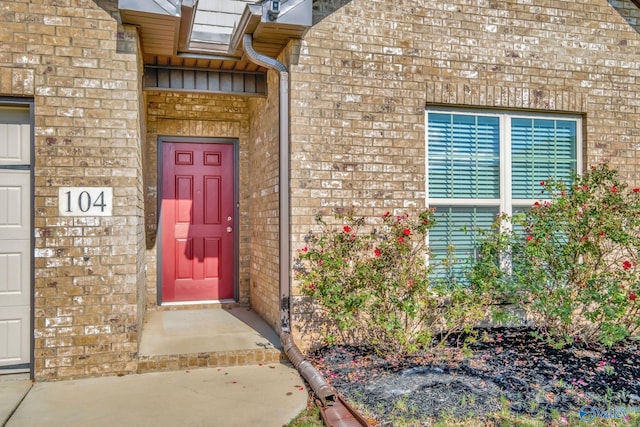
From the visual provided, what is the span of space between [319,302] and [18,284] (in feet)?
8.50

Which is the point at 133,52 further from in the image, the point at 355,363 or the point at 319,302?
the point at 355,363

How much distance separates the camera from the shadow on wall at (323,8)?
4916 millimetres

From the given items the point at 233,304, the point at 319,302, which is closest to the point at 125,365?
the point at 319,302

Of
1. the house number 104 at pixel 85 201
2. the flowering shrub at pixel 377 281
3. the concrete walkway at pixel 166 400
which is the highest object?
the house number 104 at pixel 85 201

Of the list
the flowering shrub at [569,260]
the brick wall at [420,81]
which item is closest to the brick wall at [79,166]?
the brick wall at [420,81]

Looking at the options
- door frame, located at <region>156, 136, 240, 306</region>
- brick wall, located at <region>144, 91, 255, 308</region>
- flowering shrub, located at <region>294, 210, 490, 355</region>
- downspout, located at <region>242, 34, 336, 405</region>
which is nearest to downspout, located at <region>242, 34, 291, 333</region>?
downspout, located at <region>242, 34, 336, 405</region>

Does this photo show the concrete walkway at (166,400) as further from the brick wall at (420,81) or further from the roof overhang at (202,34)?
the roof overhang at (202,34)

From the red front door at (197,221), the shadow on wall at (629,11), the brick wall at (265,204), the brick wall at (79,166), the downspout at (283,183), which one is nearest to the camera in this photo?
the brick wall at (79,166)

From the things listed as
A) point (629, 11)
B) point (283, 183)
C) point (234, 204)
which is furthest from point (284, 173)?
point (629, 11)

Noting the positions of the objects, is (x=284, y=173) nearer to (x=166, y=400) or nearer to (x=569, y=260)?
(x=166, y=400)

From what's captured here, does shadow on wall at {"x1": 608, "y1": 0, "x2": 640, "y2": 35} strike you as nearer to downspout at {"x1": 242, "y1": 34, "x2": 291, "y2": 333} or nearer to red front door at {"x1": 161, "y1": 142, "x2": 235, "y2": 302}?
downspout at {"x1": 242, "y1": 34, "x2": 291, "y2": 333}

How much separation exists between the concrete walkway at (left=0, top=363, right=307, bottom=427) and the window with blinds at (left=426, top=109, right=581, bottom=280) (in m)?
2.20

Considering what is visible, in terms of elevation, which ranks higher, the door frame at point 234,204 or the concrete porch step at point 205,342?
the door frame at point 234,204

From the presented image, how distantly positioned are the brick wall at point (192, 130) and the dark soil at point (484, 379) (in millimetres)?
2616
